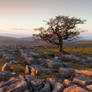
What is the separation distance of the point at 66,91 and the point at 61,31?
29177 millimetres

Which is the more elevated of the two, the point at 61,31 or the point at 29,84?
the point at 61,31

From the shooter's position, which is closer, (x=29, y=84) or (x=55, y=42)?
(x=29, y=84)

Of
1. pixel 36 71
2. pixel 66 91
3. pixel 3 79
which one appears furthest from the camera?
pixel 36 71

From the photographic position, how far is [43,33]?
3806 cm

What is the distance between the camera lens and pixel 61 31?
35.8 meters

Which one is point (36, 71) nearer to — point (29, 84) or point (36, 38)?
point (29, 84)

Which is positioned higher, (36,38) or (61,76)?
(36,38)

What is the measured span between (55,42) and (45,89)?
28.9 metres

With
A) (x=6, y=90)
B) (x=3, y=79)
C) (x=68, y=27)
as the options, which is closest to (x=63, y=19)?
(x=68, y=27)

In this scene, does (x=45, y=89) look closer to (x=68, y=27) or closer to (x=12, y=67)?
(x=12, y=67)

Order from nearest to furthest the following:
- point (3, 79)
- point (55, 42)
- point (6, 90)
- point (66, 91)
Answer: point (66, 91)
point (6, 90)
point (3, 79)
point (55, 42)

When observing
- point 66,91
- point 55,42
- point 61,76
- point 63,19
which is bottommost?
point 61,76

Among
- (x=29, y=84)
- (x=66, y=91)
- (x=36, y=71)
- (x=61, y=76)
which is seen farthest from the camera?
(x=36, y=71)

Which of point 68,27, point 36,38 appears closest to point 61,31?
point 68,27
